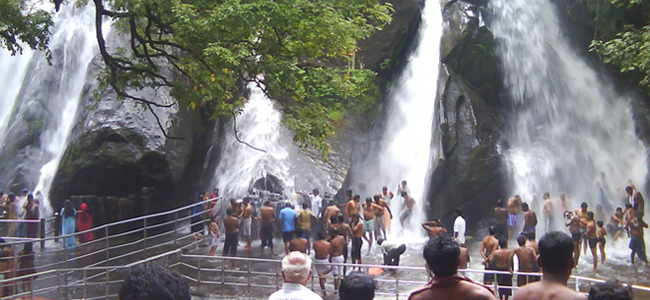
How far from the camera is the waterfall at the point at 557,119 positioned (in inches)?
825

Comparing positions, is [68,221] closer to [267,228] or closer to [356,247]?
[267,228]

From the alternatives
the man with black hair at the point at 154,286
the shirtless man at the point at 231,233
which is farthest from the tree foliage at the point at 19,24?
the man with black hair at the point at 154,286

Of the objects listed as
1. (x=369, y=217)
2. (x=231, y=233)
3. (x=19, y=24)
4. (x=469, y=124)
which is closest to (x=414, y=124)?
(x=469, y=124)

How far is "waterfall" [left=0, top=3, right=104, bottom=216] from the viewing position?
74.5 ft

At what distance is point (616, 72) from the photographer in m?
22.8

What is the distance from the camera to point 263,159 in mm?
21047

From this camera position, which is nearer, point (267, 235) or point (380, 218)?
point (267, 235)

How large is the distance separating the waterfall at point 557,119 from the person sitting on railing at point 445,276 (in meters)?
17.1

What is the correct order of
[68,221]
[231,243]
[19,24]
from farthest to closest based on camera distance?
[68,221] < [231,243] < [19,24]

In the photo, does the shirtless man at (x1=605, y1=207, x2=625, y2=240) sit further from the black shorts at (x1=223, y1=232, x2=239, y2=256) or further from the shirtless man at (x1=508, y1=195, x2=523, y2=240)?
the black shorts at (x1=223, y1=232, x2=239, y2=256)

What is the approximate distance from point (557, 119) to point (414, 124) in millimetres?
5168

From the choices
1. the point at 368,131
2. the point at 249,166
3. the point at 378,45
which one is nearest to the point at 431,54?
the point at 378,45

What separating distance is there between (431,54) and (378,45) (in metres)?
2.29

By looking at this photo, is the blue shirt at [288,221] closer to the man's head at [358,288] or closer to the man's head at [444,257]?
the man's head at [358,288]
